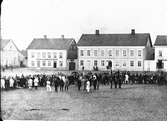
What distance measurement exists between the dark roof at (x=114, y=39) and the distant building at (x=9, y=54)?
2097 millimetres

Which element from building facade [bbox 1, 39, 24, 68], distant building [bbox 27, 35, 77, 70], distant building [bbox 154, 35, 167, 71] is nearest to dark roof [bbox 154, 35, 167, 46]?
distant building [bbox 154, 35, 167, 71]

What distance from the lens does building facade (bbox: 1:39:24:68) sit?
9406 mm

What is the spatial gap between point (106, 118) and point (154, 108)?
1.53m

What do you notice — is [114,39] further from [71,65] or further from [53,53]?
[53,53]

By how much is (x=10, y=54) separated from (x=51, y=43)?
54.5 inches

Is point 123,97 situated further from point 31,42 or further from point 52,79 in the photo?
point 31,42

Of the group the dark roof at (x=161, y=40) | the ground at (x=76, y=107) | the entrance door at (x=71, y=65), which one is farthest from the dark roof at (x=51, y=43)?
the dark roof at (x=161, y=40)

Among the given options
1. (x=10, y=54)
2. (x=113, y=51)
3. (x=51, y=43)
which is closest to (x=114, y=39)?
(x=113, y=51)

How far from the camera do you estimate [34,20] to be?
977 centimetres

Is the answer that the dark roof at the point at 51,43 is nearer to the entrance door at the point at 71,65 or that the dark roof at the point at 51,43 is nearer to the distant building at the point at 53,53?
the distant building at the point at 53,53

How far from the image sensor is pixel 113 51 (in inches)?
389

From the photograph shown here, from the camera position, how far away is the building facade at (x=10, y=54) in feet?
30.9

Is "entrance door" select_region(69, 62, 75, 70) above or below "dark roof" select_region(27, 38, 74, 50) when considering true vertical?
below

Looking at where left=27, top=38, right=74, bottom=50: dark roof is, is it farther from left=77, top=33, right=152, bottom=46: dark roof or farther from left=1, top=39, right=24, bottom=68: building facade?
left=1, top=39, right=24, bottom=68: building facade
